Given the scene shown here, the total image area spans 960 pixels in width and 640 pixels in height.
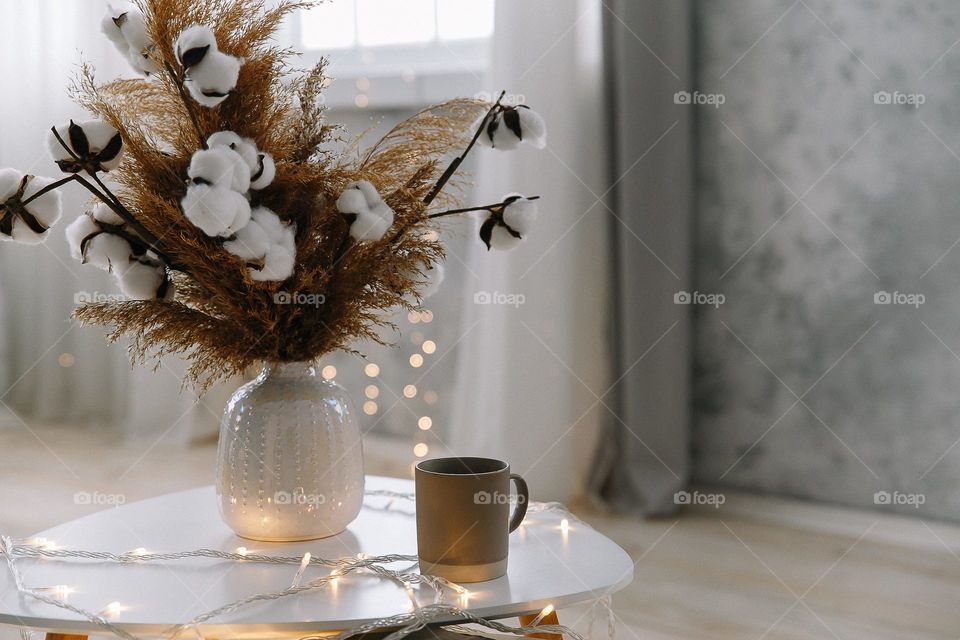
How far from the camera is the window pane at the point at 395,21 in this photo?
2.43 metres

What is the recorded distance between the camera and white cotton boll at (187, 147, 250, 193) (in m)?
0.76

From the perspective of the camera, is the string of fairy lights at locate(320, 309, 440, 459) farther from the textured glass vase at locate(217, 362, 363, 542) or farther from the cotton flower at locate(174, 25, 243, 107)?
the cotton flower at locate(174, 25, 243, 107)

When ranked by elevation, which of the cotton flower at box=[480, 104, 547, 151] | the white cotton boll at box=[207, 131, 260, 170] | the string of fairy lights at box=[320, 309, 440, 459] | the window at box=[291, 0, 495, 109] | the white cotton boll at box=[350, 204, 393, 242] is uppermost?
the window at box=[291, 0, 495, 109]

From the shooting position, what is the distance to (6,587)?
0.80 m

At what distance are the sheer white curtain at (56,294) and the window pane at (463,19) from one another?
106cm

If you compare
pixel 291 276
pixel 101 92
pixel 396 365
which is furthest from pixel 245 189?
pixel 396 365

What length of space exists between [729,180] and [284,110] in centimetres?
143

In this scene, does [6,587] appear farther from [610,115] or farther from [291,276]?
[610,115]

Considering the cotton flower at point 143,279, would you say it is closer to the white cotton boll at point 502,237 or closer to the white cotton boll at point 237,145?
the white cotton boll at point 237,145

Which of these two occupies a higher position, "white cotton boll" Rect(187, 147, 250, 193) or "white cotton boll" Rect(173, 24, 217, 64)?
"white cotton boll" Rect(173, 24, 217, 64)

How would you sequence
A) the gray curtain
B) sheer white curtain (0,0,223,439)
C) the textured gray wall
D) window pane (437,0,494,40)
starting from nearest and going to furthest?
1. the textured gray wall
2. the gray curtain
3. window pane (437,0,494,40)
4. sheer white curtain (0,0,223,439)

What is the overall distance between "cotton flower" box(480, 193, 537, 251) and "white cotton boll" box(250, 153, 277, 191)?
0.23 m

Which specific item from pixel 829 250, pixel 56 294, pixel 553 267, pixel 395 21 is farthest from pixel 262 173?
pixel 56 294

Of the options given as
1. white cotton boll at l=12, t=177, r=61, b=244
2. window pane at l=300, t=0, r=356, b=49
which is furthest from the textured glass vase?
window pane at l=300, t=0, r=356, b=49
